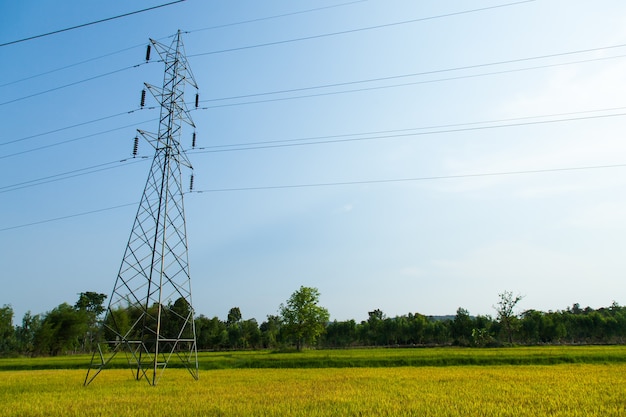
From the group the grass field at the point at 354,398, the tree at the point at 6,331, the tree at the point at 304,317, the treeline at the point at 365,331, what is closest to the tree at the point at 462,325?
the treeline at the point at 365,331

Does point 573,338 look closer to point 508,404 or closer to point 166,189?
point 508,404

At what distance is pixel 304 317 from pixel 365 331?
134 feet

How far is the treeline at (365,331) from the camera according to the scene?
9531 cm

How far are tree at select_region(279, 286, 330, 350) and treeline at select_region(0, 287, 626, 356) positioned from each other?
0.32 m

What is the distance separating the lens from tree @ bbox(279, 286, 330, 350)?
85.7 meters

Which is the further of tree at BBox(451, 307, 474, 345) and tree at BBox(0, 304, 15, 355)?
tree at BBox(451, 307, 474, 345)

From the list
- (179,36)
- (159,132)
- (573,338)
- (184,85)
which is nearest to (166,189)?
(159,132)

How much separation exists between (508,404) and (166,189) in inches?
979

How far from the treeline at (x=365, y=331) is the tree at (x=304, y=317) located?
0.32 metres

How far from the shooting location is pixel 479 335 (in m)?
82.1

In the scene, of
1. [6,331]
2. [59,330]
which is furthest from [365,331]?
[6,331]

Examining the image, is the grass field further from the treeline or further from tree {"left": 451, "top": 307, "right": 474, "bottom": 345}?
tree {"left": 451, "top": 307, "right": 474, "bottom": 345}

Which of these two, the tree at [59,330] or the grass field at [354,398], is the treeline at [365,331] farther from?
the grass field at [354,398]

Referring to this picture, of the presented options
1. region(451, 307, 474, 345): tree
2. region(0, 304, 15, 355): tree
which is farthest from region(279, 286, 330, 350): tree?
region(0, 304, 15, 355): tree
